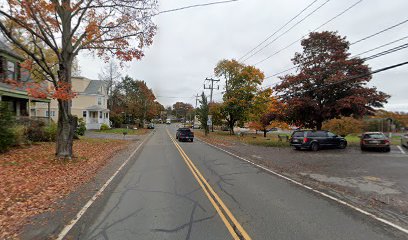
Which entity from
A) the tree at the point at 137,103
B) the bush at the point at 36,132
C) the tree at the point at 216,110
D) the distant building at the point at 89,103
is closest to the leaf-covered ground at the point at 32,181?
the bush at the point at 36,132

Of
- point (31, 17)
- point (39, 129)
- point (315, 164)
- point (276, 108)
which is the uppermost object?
point (31, 17)

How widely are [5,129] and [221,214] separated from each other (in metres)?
12.7

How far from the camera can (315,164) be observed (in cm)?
→ 1423

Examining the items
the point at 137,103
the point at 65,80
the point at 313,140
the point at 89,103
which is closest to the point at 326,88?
the point at 313,140

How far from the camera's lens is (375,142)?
20.5 m

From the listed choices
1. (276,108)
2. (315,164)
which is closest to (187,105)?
(276,108)

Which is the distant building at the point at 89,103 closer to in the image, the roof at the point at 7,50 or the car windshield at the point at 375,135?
the roof at the point at 7,50

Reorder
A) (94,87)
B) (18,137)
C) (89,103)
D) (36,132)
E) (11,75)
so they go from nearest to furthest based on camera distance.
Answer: (18,137)
(36,132)
(11,75)
(89,103)
(94,87)

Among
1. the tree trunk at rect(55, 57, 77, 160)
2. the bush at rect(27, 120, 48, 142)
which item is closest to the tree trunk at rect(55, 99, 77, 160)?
the tree trunk at rect(55, 57, 77, 160)

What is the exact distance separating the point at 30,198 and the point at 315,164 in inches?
497

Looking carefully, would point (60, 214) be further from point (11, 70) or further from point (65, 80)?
point (11, 70)

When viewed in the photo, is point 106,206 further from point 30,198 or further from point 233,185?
point 233,185

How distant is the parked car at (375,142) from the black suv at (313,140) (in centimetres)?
203

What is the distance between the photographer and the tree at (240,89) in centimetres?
4528
